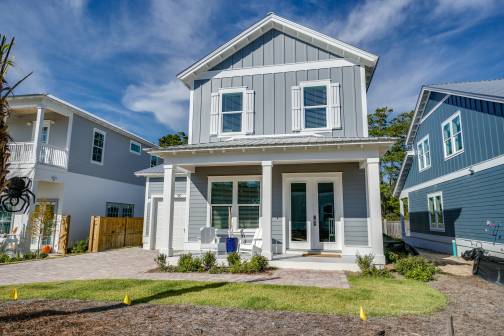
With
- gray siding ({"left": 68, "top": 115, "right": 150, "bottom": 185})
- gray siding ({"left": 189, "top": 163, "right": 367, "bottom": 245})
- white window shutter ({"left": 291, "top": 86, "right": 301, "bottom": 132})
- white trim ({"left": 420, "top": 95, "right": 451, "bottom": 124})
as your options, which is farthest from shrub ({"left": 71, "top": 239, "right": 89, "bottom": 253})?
white trim ({"left": 420, "top": 95, "right": 451, "bottom": 124})

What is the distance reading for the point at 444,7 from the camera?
32.8 ft

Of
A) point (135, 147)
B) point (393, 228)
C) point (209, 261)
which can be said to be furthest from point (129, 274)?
point (393, 228)

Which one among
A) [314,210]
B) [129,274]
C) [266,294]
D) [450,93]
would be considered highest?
[450,93]

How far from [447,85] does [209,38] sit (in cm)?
1075

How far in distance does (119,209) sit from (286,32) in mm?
13467

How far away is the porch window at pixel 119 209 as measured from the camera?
54.8 feet

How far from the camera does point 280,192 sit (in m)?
10.4

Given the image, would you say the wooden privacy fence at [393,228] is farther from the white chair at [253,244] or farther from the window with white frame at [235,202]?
the white chair at [253,244]

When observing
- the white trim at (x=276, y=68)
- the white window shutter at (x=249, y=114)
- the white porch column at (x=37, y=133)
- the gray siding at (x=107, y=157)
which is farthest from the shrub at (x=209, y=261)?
the gray siding at (x=107, y=157)

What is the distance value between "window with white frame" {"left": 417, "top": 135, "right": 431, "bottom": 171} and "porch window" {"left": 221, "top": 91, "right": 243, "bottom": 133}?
9.91m

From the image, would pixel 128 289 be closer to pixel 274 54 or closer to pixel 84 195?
pixel 274 54

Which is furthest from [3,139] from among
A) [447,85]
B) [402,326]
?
[447,85]

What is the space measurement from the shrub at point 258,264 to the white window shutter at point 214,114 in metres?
5.09

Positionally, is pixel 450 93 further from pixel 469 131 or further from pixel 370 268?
pixel 370 268
